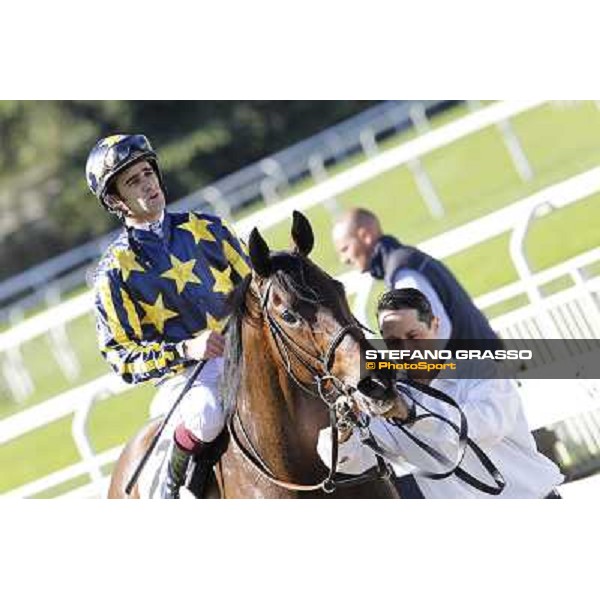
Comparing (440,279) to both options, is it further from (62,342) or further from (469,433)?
(62,342)

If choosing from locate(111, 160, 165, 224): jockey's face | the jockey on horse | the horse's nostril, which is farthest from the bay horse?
locate(111, 160, 165, 224): jockey's face

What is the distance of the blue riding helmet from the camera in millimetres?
5191

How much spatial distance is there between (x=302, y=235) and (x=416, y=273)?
1.58ft

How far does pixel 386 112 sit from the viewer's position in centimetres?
528

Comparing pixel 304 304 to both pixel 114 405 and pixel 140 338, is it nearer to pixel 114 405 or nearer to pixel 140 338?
pixel 140 338

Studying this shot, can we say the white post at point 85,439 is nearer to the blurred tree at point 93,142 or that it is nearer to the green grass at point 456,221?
the green grass at point 456,221

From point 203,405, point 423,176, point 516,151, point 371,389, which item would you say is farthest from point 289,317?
point 423,176

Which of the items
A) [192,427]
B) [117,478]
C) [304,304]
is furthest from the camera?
[117,478]

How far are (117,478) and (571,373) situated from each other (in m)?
1.52

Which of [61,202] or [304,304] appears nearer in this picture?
[304,304]

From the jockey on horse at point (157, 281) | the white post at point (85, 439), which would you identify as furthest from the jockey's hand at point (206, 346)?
the white post at point (85, 439)

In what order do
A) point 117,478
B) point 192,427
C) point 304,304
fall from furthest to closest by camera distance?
point 117,478 → point 192,427 → point 304,304
